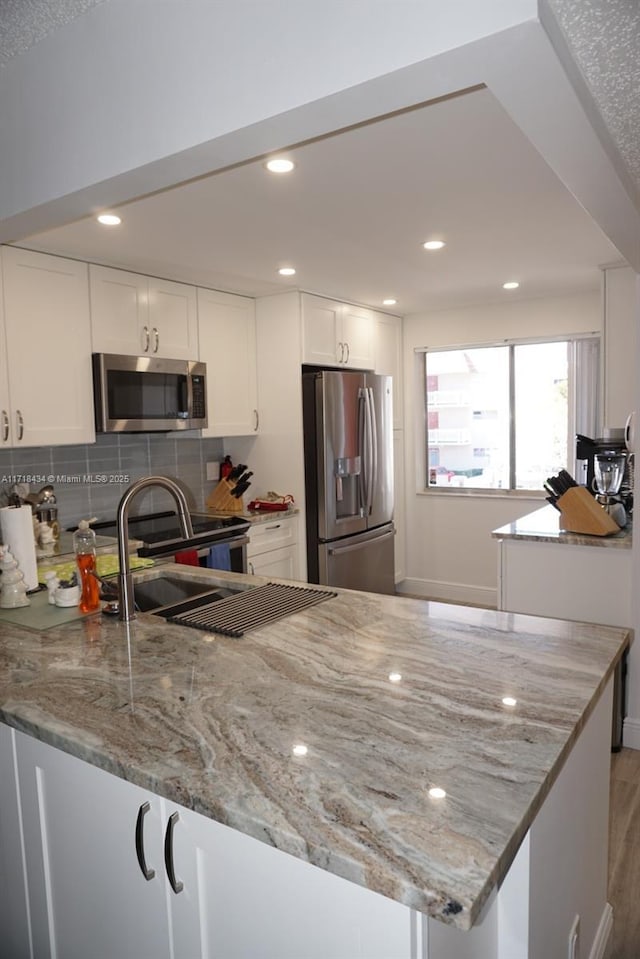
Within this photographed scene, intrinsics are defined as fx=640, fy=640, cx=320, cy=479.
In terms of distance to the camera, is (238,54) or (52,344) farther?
(52,344)

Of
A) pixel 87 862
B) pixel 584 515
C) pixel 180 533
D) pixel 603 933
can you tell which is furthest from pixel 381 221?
pixel 603 933

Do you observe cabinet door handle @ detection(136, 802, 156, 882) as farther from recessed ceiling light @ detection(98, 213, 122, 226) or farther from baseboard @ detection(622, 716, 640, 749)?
baseboard @ detection(622, 716, 640, 749)

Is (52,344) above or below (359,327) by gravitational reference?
below

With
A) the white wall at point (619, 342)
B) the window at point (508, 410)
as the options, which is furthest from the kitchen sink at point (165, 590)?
the window at point (508, 410)

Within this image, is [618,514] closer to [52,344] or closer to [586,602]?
[586,602]

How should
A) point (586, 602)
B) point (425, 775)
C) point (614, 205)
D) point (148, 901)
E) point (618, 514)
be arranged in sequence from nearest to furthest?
point (425, 775)
point (148, 901)
point (614, 205)
point (586, 602)
point (618, 514)

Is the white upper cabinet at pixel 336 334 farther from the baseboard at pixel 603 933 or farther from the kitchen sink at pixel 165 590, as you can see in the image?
the baseboard at pixel 603 933

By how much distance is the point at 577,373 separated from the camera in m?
4.54

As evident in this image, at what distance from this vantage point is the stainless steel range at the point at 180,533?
3.33 meters

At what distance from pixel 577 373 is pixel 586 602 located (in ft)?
7.12

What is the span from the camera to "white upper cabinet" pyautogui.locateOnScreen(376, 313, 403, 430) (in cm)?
489

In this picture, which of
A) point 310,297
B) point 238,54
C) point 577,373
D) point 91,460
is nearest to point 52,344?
point 91,460

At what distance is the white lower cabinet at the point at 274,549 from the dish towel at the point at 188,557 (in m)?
0.50

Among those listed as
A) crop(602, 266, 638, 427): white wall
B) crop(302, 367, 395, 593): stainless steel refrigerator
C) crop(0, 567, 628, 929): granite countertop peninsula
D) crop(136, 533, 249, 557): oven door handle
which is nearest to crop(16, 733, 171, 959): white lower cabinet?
crop(0, 567, 628, 929): granite countertop peninsula
